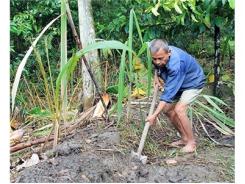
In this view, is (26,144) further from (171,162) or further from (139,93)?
(139,93)

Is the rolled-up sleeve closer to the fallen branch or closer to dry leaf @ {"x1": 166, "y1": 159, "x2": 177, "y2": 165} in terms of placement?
dry leaf @ {"x1": 166, "y1": 159, "x2": 177, "y2": 165}

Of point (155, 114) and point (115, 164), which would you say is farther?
point (155, 114)

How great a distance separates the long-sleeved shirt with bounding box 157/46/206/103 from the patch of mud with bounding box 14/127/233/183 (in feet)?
1.59

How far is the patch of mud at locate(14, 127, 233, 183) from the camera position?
300cm

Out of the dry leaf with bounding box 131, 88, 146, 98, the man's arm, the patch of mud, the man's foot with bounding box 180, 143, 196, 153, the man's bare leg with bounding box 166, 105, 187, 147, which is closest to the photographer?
the patch of mud

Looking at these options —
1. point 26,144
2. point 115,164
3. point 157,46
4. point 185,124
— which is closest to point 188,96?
point 185,124

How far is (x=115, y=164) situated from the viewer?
10.5ft

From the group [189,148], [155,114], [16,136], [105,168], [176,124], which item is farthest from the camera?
[16,136]

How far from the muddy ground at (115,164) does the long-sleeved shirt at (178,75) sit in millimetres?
456

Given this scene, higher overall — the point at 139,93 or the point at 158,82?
the point at 158,82

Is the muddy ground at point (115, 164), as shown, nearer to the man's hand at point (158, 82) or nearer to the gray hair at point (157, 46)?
the man's hand at point (158, 82)

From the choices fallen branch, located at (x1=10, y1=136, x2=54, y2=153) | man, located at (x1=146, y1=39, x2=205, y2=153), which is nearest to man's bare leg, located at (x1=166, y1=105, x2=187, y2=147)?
man, located at (x1=146, y1=39, x2=205, y2=153)

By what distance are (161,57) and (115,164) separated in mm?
811
